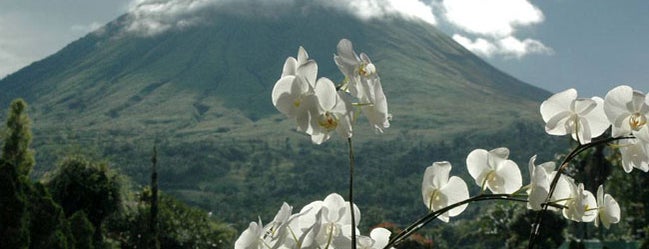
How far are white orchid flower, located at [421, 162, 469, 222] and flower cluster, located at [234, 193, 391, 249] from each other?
0.10m

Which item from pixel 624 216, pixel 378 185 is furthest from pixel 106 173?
pixel 378 185

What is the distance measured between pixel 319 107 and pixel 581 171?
109ft

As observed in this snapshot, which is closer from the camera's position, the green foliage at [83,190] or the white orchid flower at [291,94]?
the white orchid flower at [291,94]

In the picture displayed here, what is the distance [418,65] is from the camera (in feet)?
589

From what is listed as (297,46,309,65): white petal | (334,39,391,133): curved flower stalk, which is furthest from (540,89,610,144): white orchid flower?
(297,46,309,65): white petal

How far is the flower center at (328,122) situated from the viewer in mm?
1073

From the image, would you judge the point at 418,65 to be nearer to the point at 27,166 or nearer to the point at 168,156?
the point at 168,156

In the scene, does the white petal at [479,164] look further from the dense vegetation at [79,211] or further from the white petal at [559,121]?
the dense vegetation at [79,211]

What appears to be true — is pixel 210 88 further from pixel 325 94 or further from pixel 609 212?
pixel 325 94

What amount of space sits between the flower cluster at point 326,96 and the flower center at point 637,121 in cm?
40

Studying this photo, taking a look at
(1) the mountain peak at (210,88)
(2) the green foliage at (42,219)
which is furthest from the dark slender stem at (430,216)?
(1) the mountain peak at (210,88)

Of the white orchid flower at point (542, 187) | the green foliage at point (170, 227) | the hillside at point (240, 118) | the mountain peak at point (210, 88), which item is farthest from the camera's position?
the mountain peak at point (210, 88)

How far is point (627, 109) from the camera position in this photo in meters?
1.21

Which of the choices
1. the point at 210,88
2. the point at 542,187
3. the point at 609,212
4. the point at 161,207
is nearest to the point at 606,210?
the point at 609,212
